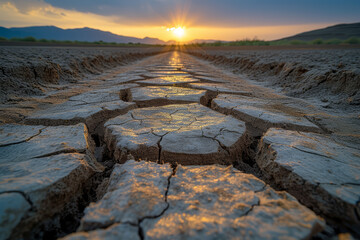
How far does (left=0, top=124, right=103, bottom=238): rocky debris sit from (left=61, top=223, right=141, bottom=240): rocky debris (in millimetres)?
155

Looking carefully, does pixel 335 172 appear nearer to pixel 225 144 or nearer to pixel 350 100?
pixel 225 144

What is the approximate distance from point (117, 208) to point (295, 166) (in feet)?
2.13

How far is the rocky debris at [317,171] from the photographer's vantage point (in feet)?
1.82

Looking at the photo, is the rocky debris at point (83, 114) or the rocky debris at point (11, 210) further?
the rocky debris at point (83, 114)

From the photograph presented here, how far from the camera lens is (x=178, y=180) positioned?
0.67 m

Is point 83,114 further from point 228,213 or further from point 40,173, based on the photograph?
point 228,213

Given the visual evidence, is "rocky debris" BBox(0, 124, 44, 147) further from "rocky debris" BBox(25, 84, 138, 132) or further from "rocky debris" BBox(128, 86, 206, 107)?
"rocky debris" BBox(128, 86, 206, 107)

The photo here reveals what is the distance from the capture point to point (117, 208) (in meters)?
0.52

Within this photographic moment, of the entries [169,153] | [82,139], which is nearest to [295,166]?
[169,153]

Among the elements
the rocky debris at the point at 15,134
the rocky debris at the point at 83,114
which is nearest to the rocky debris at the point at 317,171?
the rocky debris at the point at 83,114

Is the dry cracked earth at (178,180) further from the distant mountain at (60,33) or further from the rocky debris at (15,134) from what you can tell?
the distant mountain at (60,33)

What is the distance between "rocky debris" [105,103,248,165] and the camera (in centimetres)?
87

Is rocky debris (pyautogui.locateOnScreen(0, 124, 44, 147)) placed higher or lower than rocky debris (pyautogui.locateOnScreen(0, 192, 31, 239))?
lower

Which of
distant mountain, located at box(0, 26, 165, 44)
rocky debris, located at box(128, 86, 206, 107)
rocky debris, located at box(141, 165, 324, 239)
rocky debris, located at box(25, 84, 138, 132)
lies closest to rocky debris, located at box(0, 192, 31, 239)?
rocky debris, located at box(141, 165, 324, 239)
